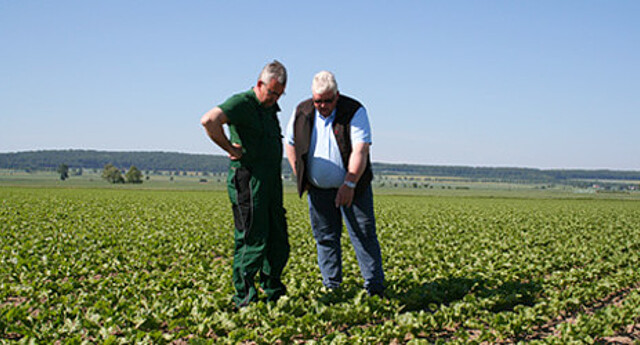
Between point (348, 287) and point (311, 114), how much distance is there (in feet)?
6.50

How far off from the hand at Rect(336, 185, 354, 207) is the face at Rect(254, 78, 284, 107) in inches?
39.9

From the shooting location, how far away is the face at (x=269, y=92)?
4.52 metres

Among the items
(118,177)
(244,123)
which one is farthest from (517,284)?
(118,177)

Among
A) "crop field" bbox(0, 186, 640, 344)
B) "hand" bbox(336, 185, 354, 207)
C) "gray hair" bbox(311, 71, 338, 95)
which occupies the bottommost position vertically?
"crop field" bbox(0, 186, 640, 344)

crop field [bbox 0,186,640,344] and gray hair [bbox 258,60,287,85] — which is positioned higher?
gray hair [bbox 258,60,287,85]

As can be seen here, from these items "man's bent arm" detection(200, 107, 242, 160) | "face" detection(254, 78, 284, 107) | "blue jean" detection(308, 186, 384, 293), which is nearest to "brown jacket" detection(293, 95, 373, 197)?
"blue jean" detection(308, 186, 384, 293)

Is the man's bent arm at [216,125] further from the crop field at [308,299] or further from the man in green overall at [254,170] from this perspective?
the crop field at [308,299]

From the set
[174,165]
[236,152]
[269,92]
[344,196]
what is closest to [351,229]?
[344,196]

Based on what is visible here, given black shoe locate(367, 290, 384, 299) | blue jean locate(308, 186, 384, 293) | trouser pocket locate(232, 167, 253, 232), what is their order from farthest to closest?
1. black shoe locate(367, 290, 384, 299)
2. blue jean locate(308, 186, 384, 293)
3. trouser pocket locate(232, 167, 253, 232)

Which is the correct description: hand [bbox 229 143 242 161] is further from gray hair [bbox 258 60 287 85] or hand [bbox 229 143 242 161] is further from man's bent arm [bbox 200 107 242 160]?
gray hair [bbox 258 60 287 85]

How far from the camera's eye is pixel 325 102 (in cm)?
475

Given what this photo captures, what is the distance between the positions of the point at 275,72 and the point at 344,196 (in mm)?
1286

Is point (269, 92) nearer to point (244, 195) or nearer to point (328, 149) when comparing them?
point (328, 149)

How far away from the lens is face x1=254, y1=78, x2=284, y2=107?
4.52 metres
